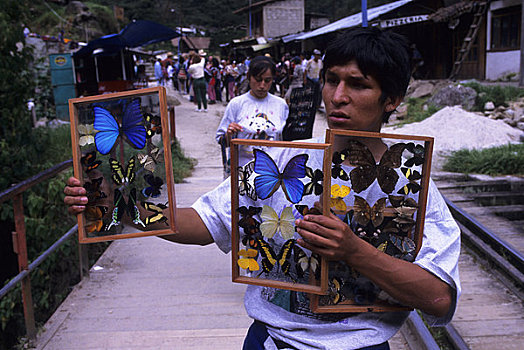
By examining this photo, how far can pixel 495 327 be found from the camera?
3541 millimetres

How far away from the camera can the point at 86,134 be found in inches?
61.1

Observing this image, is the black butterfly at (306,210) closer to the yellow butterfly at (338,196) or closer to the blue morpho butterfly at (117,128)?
the yellow butterfly at (338,196)

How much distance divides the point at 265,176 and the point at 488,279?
3.67 meters

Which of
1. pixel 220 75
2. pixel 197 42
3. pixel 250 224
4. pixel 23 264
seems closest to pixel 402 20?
pixel 220 75

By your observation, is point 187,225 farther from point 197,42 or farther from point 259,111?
point 197,42

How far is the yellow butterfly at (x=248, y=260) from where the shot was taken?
1.37m

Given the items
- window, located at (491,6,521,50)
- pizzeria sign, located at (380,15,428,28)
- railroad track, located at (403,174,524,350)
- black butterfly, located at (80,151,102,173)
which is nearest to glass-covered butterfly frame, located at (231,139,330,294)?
black butterfly, located at (80,151,102,173)

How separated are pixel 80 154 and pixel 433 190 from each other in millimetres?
1046

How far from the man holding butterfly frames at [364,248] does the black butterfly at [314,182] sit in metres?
0.11

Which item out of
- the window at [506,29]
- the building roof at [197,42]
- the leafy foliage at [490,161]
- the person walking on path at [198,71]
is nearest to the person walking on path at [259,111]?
the leafy foliage at [490,161]

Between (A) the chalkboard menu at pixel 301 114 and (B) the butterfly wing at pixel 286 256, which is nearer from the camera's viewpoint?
(B) the butterfly wing at pixel 286 256

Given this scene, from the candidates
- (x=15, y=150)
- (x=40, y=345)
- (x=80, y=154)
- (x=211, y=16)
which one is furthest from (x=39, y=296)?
(x=211, y=16)

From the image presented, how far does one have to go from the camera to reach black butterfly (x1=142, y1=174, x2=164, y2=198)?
5.01 feet

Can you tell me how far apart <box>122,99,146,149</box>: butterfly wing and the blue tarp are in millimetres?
12436
